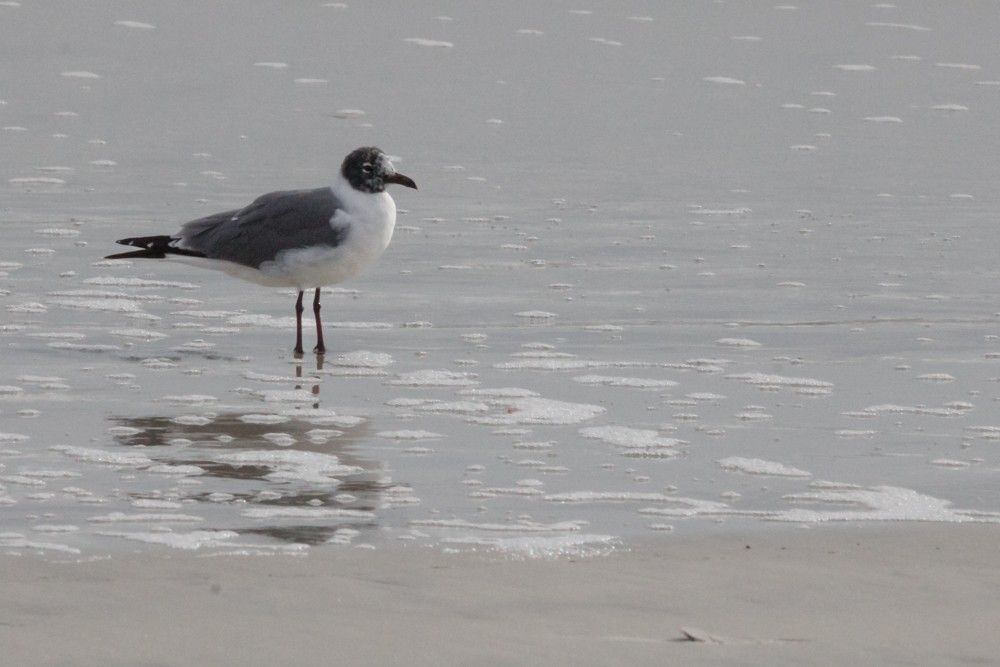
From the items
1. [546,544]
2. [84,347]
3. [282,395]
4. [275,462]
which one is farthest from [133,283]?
[546,544]

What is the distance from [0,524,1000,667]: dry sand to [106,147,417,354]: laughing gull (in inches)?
145

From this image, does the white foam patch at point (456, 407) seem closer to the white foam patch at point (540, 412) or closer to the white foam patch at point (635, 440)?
the white foam patch at point (540, 412)

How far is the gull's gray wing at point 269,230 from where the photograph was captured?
28.0 ft

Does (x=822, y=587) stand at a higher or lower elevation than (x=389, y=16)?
lower

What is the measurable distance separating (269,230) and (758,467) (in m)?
3.47

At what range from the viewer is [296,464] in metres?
5.97

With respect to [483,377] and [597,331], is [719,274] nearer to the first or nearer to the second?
[597,331]

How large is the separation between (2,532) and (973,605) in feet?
8.81

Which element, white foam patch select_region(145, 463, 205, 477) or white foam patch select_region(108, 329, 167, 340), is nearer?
white foam patch select_region(145, 463, 205, 477)

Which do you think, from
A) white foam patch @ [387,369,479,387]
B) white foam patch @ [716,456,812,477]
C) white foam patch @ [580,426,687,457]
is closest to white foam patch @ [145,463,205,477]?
white foam patch @ [580,426,687,457]

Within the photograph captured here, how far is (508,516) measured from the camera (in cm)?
539

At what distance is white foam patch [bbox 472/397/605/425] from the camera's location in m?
6.66

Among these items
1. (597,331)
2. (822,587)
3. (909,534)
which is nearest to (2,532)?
(822,587)

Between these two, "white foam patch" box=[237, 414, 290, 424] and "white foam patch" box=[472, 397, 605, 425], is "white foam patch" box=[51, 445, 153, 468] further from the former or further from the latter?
"white foam patch" box=[472, 397, 605, 425]
